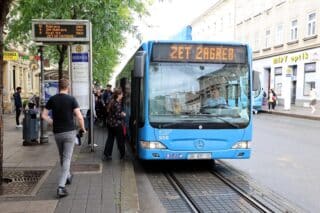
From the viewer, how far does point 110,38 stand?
53.7ft

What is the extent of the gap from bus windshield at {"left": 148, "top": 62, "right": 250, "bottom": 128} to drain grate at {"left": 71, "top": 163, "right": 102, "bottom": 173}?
1.45m

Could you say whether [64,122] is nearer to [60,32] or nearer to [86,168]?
[86,168]

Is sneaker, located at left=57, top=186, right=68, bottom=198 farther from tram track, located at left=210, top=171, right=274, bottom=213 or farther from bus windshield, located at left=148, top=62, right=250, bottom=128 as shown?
tram track, located at left=210, top=171, right=274, bottom=213

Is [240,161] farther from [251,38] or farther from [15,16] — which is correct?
[251,38]

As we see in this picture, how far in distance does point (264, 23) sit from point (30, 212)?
38.9 metres

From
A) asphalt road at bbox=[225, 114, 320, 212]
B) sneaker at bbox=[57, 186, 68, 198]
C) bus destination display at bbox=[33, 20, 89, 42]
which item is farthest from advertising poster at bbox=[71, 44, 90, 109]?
sneaker at bbox=[57, 186, 68, 198]

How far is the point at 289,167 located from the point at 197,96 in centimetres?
273

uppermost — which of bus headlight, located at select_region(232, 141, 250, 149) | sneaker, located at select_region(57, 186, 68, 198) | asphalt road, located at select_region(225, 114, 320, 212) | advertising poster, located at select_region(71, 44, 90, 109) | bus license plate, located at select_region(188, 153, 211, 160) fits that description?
advertising poster, located at select_region(71, 44, 90, 109)

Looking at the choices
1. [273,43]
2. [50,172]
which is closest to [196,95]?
[50,172]

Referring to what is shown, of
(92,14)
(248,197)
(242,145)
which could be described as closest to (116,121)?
(242,145)

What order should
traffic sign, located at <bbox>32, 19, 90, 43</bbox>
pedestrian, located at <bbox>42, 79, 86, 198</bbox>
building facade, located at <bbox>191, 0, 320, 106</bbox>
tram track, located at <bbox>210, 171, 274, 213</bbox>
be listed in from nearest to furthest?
tram track, located at <bbox>210, 171, 274, 213</bbox>
pedestrian, located at <bbox>42, 79, 86, 198</bbox>
traffic sign, located at <bbox>32, 19, 90, 43</bbox>
building facade, located at <bbox>191, 0, 320, 106</bbox>

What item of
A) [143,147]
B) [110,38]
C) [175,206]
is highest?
[110,38]

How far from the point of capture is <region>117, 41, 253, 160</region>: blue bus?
8.20m

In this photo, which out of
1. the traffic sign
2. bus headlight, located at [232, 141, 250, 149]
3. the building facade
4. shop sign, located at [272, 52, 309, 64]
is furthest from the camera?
shop sign, located at [272, 52, 309, 64]
